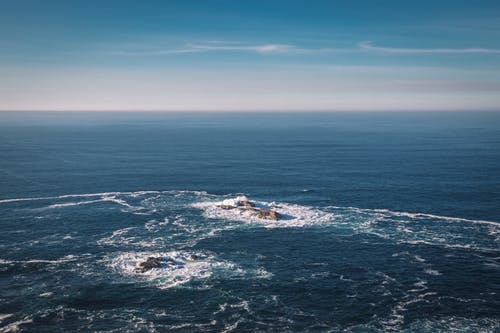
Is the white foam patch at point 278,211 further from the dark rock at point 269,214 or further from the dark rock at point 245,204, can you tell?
the dark rock at point 245,204

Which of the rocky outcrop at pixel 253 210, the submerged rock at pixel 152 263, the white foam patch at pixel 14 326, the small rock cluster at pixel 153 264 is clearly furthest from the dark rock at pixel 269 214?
the white foam patch at pixel 14 326

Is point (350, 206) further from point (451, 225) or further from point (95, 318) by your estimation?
point (95, 318)

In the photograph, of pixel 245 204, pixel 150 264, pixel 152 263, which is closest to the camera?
pixel 150 264

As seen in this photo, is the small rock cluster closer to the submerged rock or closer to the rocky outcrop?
the submerged rock

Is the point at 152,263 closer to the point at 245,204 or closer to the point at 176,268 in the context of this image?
the point at 176,268

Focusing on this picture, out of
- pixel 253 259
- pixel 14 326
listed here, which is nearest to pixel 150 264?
pixel 253 259
